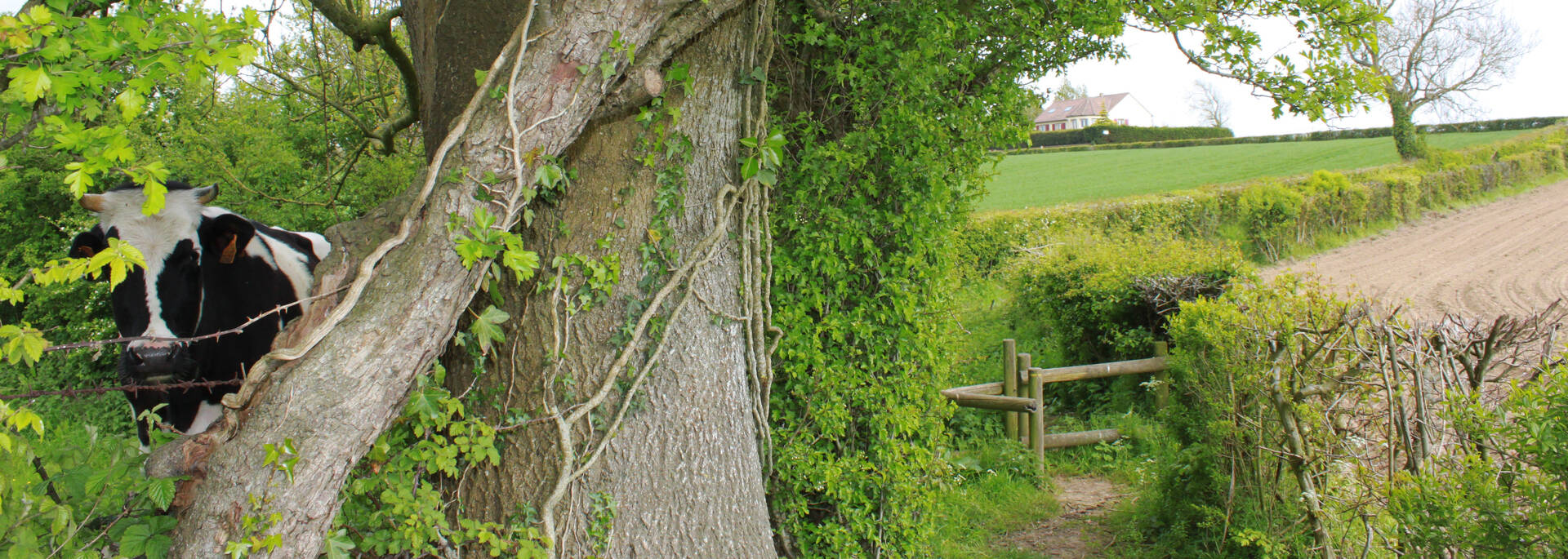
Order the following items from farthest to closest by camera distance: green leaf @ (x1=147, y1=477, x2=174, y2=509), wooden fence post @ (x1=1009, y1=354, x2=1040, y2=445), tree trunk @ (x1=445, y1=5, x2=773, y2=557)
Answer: wooden fence post @ (x1=1009, y1=354, x2=1040, y2=445) < tree trunk @ (x1=445, y1=5, x2=773, y2=557) < green leaf @ (x1=147, y1=477, x2=174, y2=509)

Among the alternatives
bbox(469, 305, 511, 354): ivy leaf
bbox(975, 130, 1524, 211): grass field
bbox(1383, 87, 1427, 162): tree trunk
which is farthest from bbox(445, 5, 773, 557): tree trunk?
bbox(1383, 87, 1427, 162): tree trunk

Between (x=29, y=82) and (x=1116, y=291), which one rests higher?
(x=29, y=82)

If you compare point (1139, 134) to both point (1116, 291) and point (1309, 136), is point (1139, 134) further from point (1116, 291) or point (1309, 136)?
point (1116, 291)

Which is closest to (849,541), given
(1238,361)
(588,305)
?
(588,305)

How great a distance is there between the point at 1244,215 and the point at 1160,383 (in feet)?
45.4

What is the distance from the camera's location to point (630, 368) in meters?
3.20

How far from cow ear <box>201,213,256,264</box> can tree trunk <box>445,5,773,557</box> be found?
180cm

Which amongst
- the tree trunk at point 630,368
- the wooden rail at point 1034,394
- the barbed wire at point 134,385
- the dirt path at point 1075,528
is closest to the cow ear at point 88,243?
the barbed wire at point 134,385

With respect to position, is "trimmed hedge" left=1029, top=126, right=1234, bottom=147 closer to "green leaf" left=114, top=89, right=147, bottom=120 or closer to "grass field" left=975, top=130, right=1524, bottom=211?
"grass field" left=975, top=130, right=1524, bottom=211

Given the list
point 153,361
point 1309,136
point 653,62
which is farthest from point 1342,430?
point 1309,136

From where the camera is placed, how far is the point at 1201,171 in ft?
126

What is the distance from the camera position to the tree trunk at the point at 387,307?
2.60 m

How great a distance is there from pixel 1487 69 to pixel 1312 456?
148 ft

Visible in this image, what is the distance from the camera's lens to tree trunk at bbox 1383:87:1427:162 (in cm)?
3328
